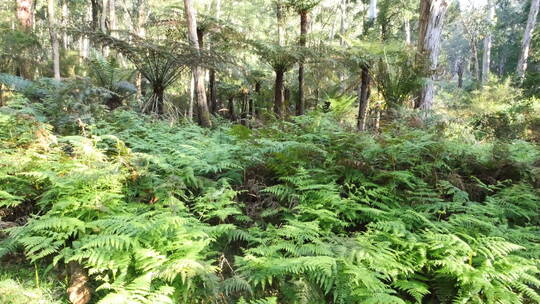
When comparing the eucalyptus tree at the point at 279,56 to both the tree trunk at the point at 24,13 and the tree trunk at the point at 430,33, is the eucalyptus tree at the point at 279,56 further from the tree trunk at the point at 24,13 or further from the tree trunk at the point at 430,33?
the tree trunk at the point at 24,13

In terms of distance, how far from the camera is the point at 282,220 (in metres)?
3.36

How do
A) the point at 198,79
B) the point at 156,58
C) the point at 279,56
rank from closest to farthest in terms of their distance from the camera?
the point at 156,58
the point at 198,79
the point at 279,56

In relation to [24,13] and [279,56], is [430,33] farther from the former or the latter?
[24,13]

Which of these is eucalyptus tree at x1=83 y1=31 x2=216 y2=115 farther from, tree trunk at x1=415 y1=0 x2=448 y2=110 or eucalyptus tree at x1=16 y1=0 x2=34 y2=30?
eucalyptus tree at x1=16 y1=0 x2=34 y2=30

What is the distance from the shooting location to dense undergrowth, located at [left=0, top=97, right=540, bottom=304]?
225 cm

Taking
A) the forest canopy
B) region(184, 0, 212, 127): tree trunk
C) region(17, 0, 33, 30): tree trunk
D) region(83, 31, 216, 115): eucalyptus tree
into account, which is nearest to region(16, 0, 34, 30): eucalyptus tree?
region(17, 0, 33, 30): tree trunk

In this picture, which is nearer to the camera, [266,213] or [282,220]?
[266,213]

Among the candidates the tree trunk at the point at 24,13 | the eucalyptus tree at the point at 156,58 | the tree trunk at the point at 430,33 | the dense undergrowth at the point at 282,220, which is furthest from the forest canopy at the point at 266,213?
the tree trunk at the point at 24,13

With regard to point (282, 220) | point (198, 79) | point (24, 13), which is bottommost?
point (282, 220)

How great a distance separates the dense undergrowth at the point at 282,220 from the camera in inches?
88.4

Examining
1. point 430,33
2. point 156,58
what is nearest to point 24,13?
point 156,58

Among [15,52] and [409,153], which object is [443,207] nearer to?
[409,153]

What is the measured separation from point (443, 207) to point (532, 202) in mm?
1022

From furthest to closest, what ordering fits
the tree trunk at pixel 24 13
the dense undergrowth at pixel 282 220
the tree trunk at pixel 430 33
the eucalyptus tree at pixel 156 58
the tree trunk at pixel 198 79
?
the tree trunk at pixel 24 13 < the tree trunk at pixel 198 79 < the eucalyptus tree at pixel 156 58 < the tree trunk at pixel 430 33 < the dense undergrowth at pixel 282 220
